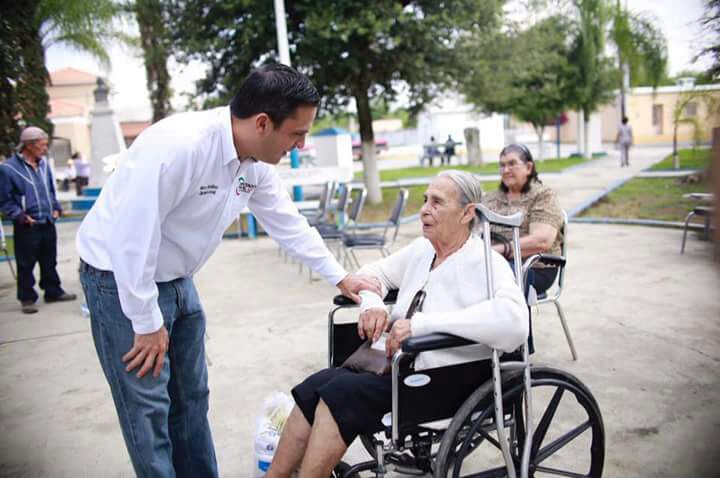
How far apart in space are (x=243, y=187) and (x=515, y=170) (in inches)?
89.2

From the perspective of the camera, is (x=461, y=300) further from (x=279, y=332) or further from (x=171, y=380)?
(x=279, y=332)

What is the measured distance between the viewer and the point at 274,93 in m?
1.92

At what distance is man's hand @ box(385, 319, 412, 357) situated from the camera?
2254 mm

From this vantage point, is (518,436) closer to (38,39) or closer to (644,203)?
(644,203)

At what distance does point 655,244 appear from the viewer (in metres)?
7.60

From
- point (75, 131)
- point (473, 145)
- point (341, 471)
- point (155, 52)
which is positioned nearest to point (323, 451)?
point (341, 471)

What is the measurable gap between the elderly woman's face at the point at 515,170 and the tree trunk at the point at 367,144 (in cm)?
801

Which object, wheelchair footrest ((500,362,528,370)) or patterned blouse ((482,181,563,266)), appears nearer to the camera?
wheelchair footrest ((500,362,528,370))

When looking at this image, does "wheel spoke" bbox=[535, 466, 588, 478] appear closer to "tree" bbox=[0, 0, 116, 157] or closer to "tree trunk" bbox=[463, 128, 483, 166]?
"tree" bbox=[0, 0, 116, 157]

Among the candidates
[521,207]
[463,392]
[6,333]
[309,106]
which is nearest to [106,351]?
[309,106]

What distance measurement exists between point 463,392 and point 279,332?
2.89m

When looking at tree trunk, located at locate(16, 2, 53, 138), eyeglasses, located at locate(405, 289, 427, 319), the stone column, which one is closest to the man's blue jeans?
eyeglasses, located at locate(405, 289, 427, 319)

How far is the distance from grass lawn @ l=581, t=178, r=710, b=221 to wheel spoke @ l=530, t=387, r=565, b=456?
6895 millimetres

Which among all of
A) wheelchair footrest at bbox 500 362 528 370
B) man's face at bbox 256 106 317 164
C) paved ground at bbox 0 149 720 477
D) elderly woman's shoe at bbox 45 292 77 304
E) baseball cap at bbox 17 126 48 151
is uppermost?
baseball cap at bbox 17 126 48 151
